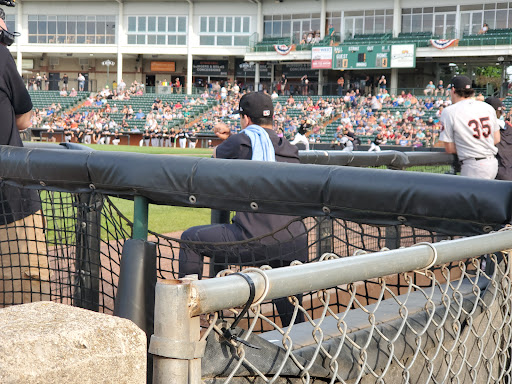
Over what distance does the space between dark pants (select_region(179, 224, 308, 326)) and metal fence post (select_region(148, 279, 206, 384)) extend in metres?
2.07

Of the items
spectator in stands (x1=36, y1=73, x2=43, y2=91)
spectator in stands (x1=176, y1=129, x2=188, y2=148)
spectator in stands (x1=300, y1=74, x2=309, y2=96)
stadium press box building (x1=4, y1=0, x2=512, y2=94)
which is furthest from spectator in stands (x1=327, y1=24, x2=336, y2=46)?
spectator in stands (x1=36, y1=73, x2=43, y2=91)

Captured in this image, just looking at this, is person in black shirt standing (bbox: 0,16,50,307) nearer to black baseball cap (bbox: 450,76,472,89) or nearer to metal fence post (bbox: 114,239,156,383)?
metal fence post (bbox: 114,239,156,383)

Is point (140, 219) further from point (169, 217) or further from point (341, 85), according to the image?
point (341, 85)

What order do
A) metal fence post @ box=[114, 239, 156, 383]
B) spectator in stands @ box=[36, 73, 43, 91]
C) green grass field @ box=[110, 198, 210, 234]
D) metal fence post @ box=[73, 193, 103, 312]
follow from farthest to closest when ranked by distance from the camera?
1. spectator in stands @ box=[36, 73, 43, 91]
2. green grass field @ box=[110, 198, 210, 234]
3. metal fence post @ box=[73, 193, 103, 312]
4. metal fence post @ box=[114, 239, 156, 383]

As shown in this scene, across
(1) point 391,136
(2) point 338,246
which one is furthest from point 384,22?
(2) point 338,246

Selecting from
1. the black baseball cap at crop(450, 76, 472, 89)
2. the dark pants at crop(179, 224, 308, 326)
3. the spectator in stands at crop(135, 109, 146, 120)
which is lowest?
the dark pants at crop(179, 224, 308, 326)

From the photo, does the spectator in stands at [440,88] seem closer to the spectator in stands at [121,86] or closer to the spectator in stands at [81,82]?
the spectator in stands at [121,86]

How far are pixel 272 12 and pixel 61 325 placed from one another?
53.4 metres

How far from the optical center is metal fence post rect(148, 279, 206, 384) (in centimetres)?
116

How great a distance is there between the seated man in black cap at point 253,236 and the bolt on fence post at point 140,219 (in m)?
0.33

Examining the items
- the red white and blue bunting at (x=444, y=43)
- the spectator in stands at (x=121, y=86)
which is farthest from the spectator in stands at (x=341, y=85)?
the spectator in stands at (x=121, y=86)

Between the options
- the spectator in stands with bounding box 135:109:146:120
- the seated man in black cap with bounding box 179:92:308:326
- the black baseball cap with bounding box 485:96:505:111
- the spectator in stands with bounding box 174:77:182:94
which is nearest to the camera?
the seated man in black cap with bounding box 179:92:308:326

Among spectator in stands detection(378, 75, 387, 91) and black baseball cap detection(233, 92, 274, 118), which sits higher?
spectator in stands detection(378, 75, 387, 91)

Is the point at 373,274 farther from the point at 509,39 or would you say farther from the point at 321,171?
the point at 509,39
